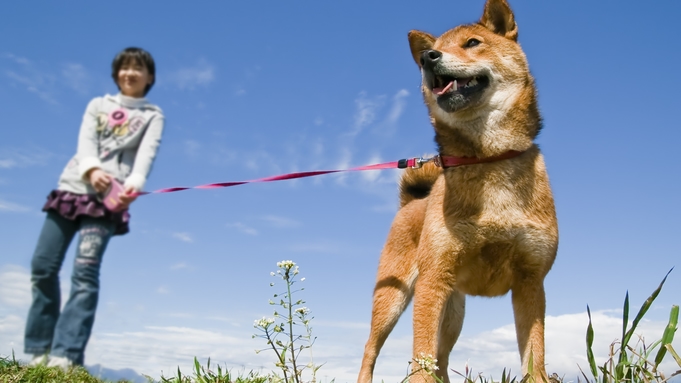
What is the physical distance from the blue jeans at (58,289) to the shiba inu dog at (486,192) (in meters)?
2.25

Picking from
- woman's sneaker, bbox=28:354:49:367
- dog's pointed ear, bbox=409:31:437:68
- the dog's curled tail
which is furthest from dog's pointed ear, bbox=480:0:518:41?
woman's sneaker, bbox=28:354:49:367

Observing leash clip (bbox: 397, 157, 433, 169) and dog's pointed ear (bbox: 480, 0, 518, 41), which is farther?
leash clip (bbox: 397, 157, 433, 169)

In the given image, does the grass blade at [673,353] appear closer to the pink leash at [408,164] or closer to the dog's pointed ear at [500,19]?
the pink leash at [408,164]

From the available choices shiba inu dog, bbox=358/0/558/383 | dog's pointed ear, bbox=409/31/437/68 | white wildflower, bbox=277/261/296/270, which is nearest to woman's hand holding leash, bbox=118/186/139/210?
white wildflower, bbox=277/261/296/270

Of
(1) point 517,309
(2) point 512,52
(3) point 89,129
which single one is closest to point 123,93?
(3) point 89,129

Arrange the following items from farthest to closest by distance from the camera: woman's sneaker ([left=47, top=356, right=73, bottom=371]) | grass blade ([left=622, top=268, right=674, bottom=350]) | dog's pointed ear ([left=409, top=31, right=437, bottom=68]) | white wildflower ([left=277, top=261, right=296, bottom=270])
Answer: dog's pointed ear ([left=409, top=31, right=437, bottom=68]), woman's sneaker ([left=47, top=356, right=73, bottom=371]), white wildflower ([left=277, top=261, right=296, bottom=270]), grass blade ([left=622, top=268, right=674, bottom=350])

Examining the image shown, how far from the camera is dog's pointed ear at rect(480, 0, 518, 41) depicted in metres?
4.64

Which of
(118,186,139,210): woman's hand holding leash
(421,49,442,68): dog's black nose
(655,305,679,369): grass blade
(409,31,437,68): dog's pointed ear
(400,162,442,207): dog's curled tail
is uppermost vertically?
(409,31,437,68): dog's pointed ear

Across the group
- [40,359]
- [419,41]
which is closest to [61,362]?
[40,359]

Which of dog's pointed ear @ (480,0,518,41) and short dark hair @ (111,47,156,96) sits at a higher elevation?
dog's pointed ear @ (480,0,518,41)

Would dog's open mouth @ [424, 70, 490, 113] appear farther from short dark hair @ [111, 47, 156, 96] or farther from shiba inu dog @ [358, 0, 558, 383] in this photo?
short dark hair @ [111, 47, 156, 96]

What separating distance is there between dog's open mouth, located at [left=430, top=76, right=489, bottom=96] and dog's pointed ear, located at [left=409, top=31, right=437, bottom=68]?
2.09 feet

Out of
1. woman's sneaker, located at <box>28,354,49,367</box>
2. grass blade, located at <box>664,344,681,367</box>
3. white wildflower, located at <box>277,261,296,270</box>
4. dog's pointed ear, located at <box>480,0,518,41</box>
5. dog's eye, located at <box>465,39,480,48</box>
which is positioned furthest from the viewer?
dog's pointed ear, located at <box>480,0,518,41</box>

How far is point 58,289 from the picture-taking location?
3.91 metres
